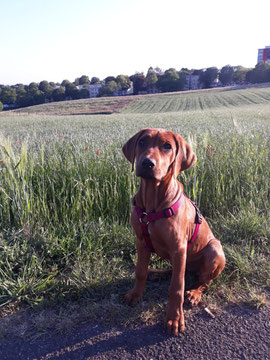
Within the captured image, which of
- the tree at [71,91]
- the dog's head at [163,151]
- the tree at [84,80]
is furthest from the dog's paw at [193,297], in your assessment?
the tree at [84,80]

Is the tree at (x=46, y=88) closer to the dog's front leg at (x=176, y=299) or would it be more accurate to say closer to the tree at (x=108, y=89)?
the tree at (x=108, y=89)

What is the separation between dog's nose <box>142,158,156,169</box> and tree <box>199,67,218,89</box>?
89.9 m

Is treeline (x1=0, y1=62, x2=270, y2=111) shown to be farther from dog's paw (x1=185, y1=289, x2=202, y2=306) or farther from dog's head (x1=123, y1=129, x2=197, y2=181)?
dog's paw (x1=185, y1=289, x2=202, y2=306)

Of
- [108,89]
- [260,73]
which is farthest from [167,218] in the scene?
[260,73]

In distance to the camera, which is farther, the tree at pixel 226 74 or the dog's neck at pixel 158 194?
the tree at pixel 226 74

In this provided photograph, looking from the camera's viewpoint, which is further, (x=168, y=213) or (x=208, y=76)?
(x=208, y=76)

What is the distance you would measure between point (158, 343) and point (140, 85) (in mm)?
86096

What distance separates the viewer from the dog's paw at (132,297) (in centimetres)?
238

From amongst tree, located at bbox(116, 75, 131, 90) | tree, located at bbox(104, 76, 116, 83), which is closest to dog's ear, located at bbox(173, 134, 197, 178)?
tree, located at bbox(116, 75, 131, 90)

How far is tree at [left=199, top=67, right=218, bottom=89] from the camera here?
275 ft

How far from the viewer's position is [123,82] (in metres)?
85.3

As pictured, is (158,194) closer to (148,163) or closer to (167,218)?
(167,218)

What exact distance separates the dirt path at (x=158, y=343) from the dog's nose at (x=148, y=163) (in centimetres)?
125

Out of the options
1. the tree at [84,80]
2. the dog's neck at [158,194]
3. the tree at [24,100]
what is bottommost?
the dog's neck at [158,194]
